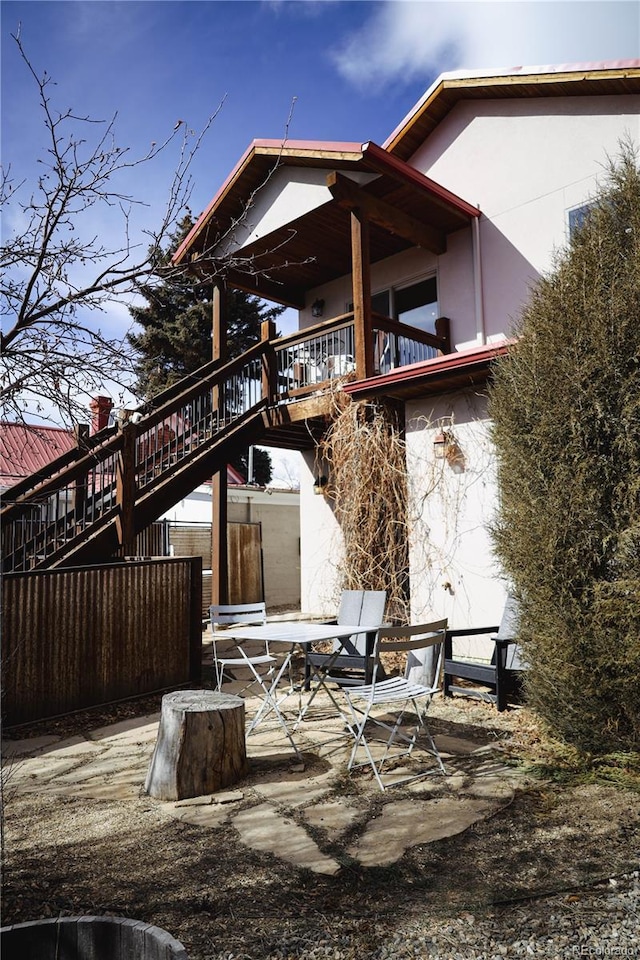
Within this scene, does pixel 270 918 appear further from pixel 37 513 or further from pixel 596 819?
pixel 37 513

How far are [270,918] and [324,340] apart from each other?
828cm

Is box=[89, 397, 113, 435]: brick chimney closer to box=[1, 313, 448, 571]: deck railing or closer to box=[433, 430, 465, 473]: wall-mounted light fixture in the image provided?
box=[1, 313, 448, 571]: deck railing

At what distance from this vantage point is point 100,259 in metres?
2.77

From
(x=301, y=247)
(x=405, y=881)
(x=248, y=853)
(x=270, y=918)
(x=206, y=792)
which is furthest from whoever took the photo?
(x=301, y=247)

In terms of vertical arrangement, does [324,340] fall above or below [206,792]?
above

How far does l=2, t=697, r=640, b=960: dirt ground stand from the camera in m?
2.60

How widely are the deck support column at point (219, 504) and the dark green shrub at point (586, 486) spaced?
6351mm

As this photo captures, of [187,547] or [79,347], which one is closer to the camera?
[79,347]

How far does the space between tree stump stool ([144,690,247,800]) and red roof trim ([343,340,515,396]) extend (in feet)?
13.3

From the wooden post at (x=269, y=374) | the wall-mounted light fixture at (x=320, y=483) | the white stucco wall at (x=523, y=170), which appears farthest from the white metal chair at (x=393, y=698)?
the white stucco wall at (x=523, y=170)

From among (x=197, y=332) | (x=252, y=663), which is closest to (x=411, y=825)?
(x=252, y=663)

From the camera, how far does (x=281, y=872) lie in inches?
119

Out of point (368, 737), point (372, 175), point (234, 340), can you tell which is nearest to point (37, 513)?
point (368, 737)

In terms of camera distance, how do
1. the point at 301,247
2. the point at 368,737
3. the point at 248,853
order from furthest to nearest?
the point at 301,247
the point at 368,737
the point at 248,853
